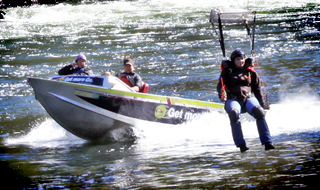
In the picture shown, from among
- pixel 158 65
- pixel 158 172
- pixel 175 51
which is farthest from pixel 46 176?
pixel 175 51

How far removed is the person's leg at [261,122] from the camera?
6.84m

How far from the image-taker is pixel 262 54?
2044 centimetres

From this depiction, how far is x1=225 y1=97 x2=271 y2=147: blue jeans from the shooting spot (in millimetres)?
6855

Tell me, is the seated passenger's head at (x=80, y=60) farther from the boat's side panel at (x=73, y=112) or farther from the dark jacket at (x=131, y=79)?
the boat's side panel at (x=73, y=112)

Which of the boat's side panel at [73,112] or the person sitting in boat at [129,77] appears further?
the person sitting in boat at [129,77]

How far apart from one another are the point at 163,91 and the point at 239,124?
26.7 ft

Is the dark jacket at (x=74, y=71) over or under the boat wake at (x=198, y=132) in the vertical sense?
over

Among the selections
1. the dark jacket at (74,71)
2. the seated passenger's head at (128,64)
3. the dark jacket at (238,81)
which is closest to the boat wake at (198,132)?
the dark jacket at (238,81)

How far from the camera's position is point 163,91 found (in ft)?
49.4

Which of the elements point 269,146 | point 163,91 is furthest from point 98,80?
point 163,91

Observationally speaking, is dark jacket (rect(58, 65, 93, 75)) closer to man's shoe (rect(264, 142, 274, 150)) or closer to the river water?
the river water

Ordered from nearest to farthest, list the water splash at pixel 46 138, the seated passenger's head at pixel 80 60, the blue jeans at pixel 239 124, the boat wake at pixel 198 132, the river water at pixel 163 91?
the river water at pixel 163 91 < the blue jeans at pixel 239 124 < the boat wake at pixel 198 132 < the water splash at pixel 46 138 < the seated passenger's head at pixel 80 60

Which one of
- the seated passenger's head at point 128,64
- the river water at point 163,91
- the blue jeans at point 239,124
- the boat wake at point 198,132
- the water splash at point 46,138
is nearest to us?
the river water at point 163,91

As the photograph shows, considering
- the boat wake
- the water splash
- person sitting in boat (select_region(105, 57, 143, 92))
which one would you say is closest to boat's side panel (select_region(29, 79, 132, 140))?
the boat wake
